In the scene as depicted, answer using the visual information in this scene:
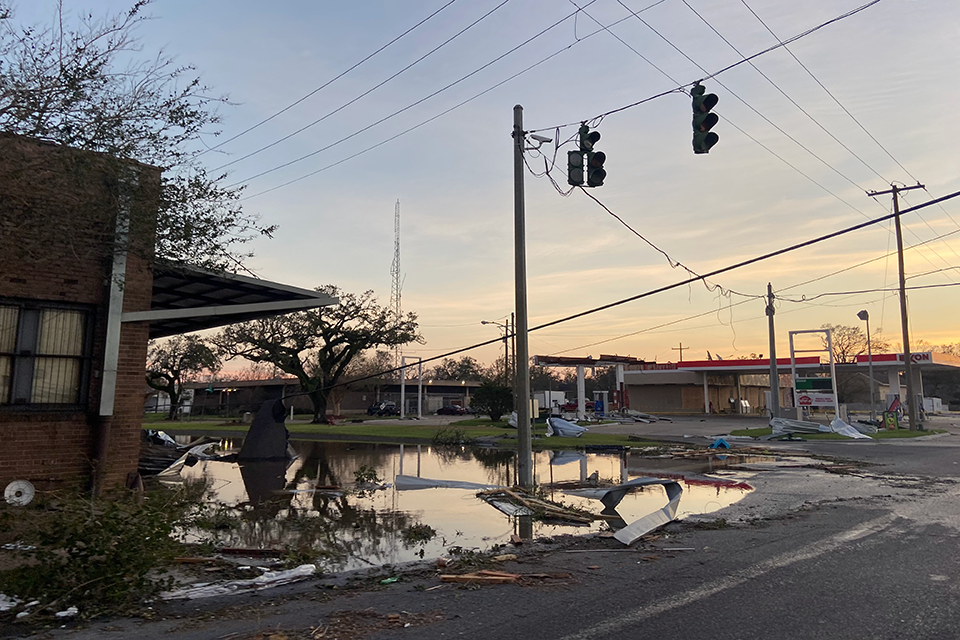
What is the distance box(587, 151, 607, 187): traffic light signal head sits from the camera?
1164 centimetres

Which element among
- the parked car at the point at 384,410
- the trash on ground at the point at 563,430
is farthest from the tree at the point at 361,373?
the trash on ground at the point at 563,430

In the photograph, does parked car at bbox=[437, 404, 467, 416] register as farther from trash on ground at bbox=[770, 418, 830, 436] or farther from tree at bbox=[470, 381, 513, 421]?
trash on ground at bbox=[770, 418, 830, 436]

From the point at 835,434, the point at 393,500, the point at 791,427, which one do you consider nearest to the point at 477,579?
the point at 393,500

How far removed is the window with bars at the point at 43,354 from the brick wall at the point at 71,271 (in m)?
0.15

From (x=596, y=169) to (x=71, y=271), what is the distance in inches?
337

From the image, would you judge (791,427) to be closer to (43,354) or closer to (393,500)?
(393,500)

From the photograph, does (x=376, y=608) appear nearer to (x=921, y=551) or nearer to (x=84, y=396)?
(x=921, y=551)

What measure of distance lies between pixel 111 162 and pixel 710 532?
9.48 m

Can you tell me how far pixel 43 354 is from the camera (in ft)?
33.0

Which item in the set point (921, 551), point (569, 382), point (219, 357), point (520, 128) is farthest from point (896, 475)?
point (569, 382)

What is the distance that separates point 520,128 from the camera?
45.1ft

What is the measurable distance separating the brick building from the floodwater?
2266 mm

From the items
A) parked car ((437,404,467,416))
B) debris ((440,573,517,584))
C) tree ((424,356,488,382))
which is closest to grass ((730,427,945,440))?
debris ((440,573,517,584))

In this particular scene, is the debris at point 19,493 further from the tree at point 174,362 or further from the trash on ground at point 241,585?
the tree at point 174,362
